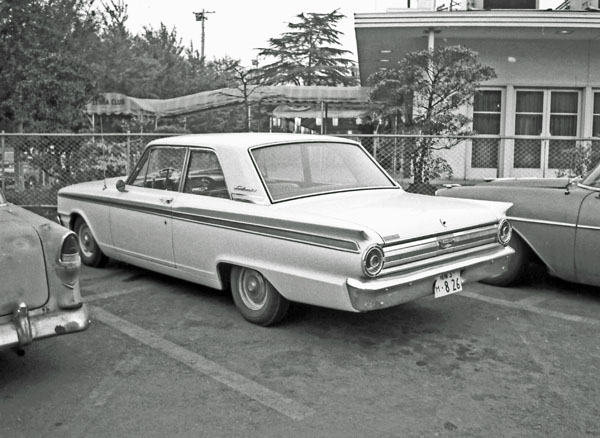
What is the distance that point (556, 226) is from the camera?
5.72 metres

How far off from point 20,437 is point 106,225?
3403 millimetres

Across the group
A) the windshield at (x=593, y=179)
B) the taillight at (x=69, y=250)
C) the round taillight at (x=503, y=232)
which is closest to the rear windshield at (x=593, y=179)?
the windshield at (x=593, y=179)

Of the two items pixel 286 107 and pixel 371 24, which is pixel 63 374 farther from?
pixel 286 107

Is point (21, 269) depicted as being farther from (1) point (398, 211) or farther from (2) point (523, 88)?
(2) point (523, 88)

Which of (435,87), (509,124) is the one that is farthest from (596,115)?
(435,87)

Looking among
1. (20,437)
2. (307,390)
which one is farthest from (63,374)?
(307,390)

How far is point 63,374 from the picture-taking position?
4.09 meters

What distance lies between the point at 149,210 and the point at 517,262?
336 cm

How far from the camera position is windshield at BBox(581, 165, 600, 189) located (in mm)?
5758

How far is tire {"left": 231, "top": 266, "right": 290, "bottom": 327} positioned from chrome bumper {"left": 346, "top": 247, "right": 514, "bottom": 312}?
2.67 feet

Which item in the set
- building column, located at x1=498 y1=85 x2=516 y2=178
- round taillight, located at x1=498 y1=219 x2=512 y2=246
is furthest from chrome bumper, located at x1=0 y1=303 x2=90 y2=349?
building column, located at x1=498 y1=85 x2=516 y2=178

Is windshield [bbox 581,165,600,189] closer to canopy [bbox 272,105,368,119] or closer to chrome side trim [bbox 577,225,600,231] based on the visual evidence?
chrome side trim [bbox 577,225,600,231]

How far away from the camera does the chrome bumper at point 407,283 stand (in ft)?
13.8

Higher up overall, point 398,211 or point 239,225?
point 398,211
